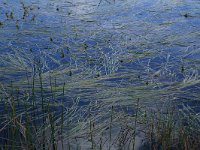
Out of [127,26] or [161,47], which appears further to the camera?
[127,26]

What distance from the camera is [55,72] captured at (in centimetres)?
552

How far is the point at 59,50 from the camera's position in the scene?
6.52 meters

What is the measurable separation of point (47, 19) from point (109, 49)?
2496mm

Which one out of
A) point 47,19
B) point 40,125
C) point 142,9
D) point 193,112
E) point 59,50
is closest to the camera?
point 40,125

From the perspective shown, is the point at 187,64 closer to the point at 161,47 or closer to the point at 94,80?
the point at 161,47

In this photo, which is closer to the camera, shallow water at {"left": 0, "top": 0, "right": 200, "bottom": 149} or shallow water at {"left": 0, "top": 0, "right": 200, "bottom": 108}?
shallow water at {"left": 0, "top": 0, "right": 200, "bottom": 149}

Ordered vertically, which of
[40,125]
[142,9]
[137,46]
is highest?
[142,9]

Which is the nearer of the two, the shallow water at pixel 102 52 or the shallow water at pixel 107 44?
the shallow water at pixel 102 52

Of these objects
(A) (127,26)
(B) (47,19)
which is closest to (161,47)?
(A) (127,26)

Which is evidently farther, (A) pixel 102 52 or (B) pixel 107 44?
(B) pixel 107 44

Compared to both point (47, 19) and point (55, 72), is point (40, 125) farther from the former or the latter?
point (47, 19)

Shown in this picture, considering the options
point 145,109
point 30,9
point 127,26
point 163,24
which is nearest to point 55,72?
point 145,109

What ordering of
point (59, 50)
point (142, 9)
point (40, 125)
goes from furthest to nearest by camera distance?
point (142, 9)
point (59, 50)
point (40, 125)

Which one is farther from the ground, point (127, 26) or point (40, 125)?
point (127, 26)
